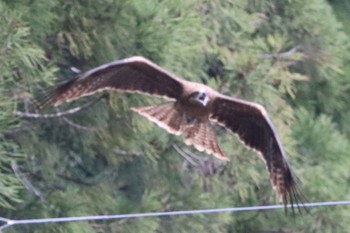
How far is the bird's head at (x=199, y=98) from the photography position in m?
5.65

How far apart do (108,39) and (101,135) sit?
0.37m

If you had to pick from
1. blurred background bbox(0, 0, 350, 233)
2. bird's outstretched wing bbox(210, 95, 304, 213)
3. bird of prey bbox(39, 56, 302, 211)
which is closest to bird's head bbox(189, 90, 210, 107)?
bird of prey bbox(39, 56, 302, 211)

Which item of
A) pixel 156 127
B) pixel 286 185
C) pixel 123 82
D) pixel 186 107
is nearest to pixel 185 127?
pixel 186 107

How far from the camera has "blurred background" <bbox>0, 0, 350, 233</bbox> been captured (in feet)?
20.8

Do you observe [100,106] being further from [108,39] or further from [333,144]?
[333,144]

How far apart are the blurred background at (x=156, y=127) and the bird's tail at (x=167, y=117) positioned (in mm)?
403

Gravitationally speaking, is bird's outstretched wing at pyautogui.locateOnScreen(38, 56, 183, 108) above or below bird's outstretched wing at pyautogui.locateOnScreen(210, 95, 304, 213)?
above

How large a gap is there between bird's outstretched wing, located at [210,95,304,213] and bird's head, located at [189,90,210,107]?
0.49 ft

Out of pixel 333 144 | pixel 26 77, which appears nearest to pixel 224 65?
pixel 333 144

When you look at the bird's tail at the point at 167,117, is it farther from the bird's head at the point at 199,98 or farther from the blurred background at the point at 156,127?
the blurred background at the point at 156,127

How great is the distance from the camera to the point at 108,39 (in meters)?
6.46

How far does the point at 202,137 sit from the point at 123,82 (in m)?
0.30

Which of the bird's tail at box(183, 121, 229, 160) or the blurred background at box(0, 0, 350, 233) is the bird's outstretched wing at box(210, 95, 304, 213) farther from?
the blurred background at box(0, 0, 350, 233)

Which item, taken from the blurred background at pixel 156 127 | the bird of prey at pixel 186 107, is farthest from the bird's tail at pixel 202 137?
the blurred background at pixel 156 127
